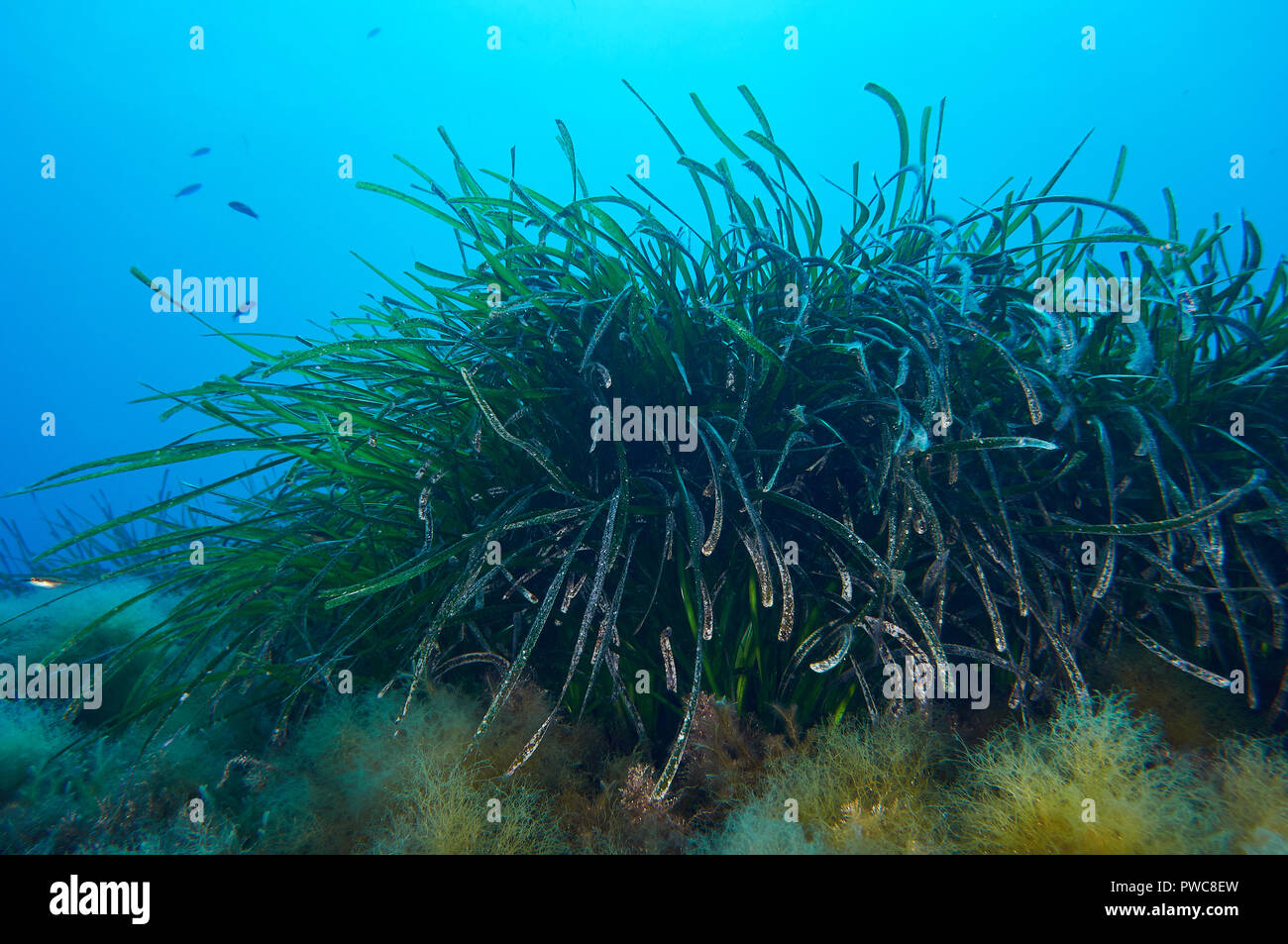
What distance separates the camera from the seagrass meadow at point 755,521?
184cm

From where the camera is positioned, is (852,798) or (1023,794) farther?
(852,798)

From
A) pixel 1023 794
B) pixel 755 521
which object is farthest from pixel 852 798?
pixel 755 521

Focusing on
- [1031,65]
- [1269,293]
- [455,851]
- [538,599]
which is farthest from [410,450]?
[1031,65]

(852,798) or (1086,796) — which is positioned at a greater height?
(1086,796)

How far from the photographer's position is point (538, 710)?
1.94m

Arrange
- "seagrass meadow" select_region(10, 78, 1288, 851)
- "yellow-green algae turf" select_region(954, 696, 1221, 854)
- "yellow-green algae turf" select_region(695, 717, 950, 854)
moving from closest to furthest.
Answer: "yellow-green algae turf" select_region(954, 696, 1221, 854) < "yellow-green algae turf" select_region(695, 717, 950, 854) < "seagrass meadow" select_region(10, 78, 1288, 851)

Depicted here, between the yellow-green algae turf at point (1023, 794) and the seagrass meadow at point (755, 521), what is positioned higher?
the seagrass meadow at point (755, 521)

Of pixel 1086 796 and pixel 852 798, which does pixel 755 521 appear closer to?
pixel 852 798

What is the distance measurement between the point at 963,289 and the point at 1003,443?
714 millimetres

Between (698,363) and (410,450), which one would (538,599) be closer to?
(410,450)

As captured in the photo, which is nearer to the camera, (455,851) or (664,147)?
(455,851)

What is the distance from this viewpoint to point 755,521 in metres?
1.78

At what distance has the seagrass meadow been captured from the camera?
1.84 metres

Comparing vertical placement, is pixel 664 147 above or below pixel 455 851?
above
